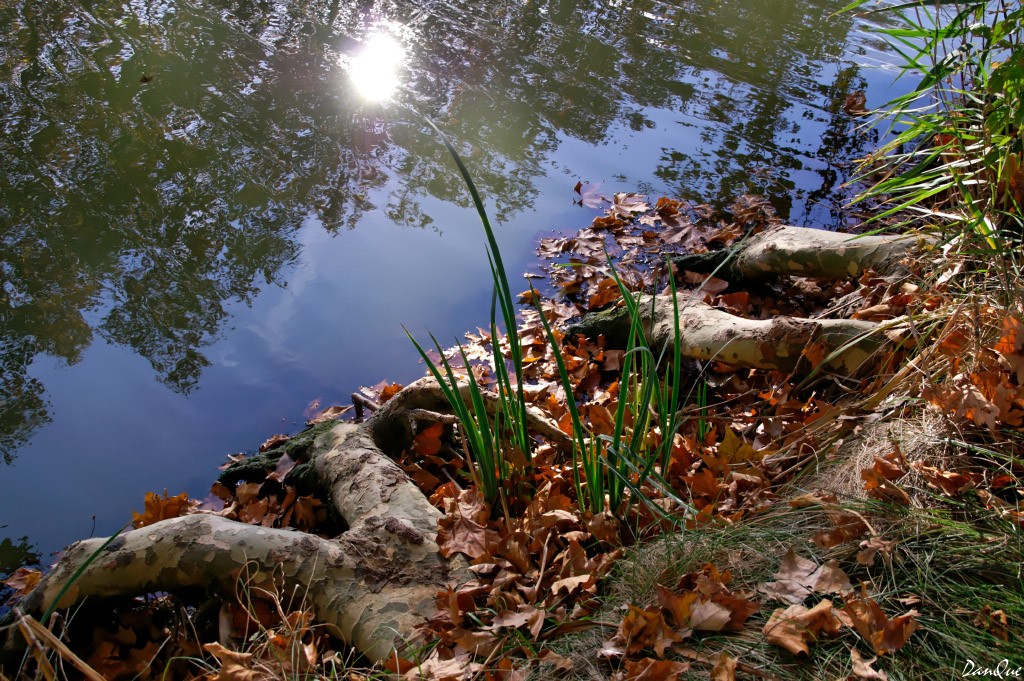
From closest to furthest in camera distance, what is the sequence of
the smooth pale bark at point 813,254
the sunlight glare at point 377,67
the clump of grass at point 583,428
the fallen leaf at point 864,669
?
the fallen leaf at point 864,669 < the clump of grass at point 583,428 < the smooth pale bark at point 813,254 < the sunlight glare at point 377,67

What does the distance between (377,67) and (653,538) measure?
554cm

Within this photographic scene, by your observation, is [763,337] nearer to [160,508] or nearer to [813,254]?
[813,254]

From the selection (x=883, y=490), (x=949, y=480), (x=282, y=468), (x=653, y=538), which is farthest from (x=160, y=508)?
(x=949, y=480)

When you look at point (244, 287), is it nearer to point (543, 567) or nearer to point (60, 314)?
point (60, 314)

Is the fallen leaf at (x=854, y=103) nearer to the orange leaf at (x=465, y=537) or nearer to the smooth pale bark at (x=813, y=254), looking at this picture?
the smooth pale bark at (x=813, y=254)

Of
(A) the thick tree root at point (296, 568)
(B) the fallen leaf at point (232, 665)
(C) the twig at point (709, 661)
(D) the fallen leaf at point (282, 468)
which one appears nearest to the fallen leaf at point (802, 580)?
(C) the twig at point (709, 661)

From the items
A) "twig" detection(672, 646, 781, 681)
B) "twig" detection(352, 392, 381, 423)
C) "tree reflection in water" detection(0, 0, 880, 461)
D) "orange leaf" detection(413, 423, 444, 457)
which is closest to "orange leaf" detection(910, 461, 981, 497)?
"twig" detection(672, 646, 781, 681)

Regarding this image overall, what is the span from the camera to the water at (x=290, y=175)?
3.48 meters

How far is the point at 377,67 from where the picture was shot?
641 centimetres

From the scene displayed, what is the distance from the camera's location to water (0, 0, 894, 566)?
3.48 meters

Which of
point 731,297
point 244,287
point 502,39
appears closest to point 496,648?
point 731,297

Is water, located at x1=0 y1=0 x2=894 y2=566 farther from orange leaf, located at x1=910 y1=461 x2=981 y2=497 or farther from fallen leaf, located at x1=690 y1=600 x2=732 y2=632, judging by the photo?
orange leaf, located at x1=910 y1=461 x2=981 y2=497

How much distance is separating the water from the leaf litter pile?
1.58ft

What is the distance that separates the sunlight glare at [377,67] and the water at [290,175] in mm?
107
